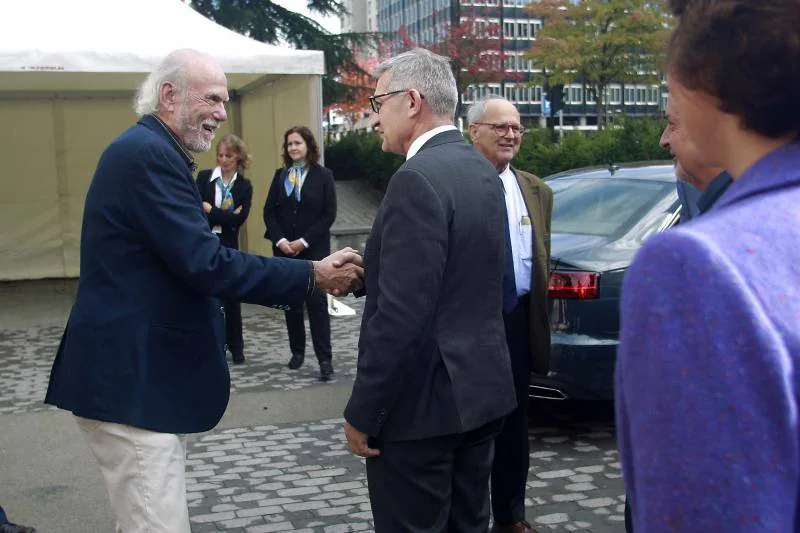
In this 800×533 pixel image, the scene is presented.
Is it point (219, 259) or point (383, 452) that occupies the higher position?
point (219, 259)

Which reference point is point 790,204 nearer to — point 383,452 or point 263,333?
point 383,452

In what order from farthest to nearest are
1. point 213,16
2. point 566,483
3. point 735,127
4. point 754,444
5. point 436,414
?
point 213,16, point 566,483, point 436,414, point 735,127, point 754,444

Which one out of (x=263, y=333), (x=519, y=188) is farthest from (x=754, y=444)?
(x=263, y=333)

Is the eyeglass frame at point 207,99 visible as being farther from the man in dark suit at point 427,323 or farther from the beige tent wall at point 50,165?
the beige tent wall at point 50,165

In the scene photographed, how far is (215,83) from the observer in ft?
10.7

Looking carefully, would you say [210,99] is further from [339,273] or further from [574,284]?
[574,284]

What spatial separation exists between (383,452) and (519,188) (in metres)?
1.96

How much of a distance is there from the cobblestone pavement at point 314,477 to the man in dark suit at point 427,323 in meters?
1.81

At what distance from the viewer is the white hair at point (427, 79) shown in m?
3.08

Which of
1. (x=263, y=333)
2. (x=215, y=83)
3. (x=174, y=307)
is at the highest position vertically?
(x=215, y=83)

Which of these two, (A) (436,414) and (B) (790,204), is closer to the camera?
(B) (790,204)

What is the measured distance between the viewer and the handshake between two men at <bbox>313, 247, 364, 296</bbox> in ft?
11.3

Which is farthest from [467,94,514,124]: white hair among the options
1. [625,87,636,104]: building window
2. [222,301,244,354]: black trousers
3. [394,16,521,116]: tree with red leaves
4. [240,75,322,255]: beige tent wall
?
[625,87,636,104]: building window

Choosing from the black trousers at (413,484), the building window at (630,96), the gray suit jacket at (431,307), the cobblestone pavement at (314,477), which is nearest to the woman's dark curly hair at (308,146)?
the cobblestone pavement at (314,477)
